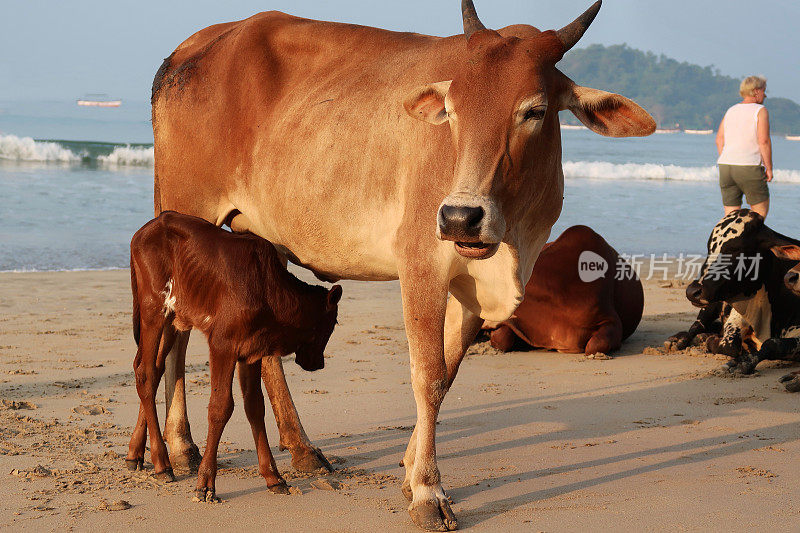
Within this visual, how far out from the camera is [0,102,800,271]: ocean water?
48.1 feet

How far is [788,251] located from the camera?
6988 millimetres

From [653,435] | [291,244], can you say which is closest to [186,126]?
[291,244]

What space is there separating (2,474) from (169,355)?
1.16m

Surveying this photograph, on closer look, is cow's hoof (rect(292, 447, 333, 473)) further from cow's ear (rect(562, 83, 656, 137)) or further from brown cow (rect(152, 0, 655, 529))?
cow's ear (rect(562, 83, 656, 137))

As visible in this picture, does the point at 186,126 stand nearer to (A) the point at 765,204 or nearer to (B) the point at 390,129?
(B) the point at 390,129

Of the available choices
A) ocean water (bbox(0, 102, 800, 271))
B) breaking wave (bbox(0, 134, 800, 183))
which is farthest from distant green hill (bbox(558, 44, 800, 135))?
breaking wave (bbox(0, 134, 800, 183))

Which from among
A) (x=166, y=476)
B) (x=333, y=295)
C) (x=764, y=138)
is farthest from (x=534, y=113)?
(x=764, y=138)

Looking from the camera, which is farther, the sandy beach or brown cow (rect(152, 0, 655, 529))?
the sandy beach

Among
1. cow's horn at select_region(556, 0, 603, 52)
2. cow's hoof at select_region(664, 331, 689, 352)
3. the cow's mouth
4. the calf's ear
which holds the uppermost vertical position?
cow's horn at select_region(556, 0, 603, 52)

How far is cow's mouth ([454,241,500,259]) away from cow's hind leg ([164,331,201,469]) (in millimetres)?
2187

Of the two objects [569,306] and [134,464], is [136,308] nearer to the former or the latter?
[134,464]

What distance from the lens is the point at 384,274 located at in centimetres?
501

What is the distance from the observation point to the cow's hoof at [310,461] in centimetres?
507

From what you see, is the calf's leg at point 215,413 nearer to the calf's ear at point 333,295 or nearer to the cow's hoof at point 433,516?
the calf's ear at point 333,295
